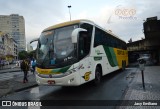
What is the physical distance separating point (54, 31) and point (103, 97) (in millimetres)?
3946

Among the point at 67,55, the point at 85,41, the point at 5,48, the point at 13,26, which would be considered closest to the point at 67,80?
the point at 67,55

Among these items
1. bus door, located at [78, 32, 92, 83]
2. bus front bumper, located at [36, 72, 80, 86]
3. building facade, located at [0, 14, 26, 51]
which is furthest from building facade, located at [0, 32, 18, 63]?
bus front bumper, located at [36, 72, 80, 86]

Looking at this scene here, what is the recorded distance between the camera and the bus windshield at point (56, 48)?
29.1 feet

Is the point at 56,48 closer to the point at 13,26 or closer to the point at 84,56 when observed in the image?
the point at 84,56

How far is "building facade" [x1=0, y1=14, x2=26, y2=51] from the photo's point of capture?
141 metres

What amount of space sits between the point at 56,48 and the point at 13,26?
486 ft

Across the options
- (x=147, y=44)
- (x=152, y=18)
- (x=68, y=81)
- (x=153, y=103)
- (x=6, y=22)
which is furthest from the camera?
(x=6, y=22)

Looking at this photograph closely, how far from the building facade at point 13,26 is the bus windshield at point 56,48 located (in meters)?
139

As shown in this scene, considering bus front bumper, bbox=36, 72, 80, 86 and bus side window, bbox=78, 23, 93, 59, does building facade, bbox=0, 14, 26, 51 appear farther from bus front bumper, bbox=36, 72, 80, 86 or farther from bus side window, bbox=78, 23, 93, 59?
bus front bumper, bbox=36, 72, 80, 86

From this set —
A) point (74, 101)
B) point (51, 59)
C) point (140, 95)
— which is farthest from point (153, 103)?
point (51, 59)

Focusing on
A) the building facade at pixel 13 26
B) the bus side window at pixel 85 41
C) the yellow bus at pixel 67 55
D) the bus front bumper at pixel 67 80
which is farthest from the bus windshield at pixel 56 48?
the building facade at pixel 13 26

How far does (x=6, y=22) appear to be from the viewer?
142m

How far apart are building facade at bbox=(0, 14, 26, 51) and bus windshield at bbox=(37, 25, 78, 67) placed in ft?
456

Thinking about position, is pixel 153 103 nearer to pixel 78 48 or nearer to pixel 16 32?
pixel 78 48
